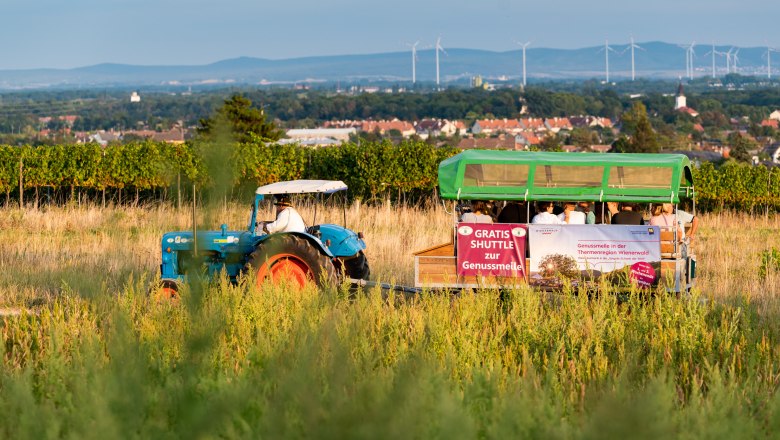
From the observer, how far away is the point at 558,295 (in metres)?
10.8

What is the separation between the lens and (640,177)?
1122 cm

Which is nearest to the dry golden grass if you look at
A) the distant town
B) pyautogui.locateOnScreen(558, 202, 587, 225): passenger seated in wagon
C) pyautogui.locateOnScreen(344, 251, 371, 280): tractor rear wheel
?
pyautogui.locateOnScreen(344, 251, 371, 280): tractor rear wheel

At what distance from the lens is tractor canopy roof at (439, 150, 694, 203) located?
11.2 metres

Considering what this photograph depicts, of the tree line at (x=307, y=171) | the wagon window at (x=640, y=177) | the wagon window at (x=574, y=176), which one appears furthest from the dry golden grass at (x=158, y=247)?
the tree line at (x=307, y=171)

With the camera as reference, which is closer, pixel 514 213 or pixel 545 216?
pixel 545 216

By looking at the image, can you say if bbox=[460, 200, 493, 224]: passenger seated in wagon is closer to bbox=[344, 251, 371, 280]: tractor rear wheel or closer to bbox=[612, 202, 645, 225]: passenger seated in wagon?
bbox=[612, 202, 645, 225]: passenger seated in wagon

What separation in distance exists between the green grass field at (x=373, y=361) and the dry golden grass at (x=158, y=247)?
0.42 ft

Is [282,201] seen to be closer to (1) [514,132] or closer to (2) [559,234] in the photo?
(2) [559,234]

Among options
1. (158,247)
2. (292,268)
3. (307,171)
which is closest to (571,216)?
(292,268)

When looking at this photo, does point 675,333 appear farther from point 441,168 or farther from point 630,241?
point 441,168

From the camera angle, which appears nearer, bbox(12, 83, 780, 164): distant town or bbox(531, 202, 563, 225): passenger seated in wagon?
bbox(531, 202, 563, 225): passenger seated in wagon

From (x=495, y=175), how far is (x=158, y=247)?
7.34 meters

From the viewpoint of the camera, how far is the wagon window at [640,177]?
36.7ft

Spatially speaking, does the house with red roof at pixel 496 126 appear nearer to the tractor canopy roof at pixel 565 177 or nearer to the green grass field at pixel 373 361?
the green grass field at pixel 373 361
